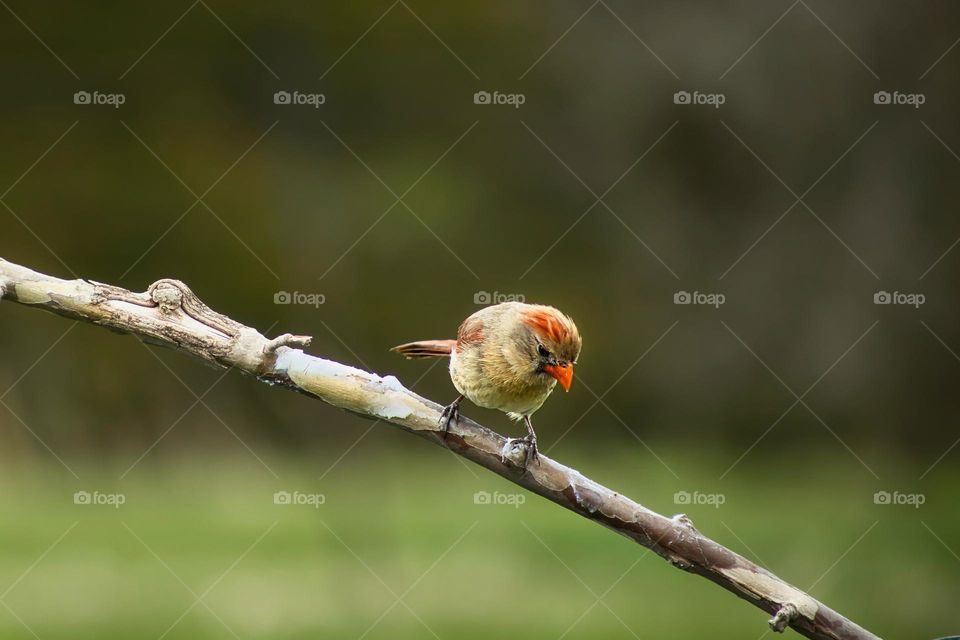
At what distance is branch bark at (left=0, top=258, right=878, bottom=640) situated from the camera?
6.40ft

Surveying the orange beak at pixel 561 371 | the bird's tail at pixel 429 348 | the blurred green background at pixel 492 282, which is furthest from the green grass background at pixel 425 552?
the orange beak at pixel 561 371

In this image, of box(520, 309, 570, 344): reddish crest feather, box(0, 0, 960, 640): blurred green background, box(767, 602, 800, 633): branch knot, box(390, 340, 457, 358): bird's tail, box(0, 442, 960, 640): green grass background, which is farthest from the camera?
box(0, 0, 960, 640): blurred green background

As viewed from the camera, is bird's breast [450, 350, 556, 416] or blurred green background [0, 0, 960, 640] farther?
blurred green background [0, 0, 960, 640]

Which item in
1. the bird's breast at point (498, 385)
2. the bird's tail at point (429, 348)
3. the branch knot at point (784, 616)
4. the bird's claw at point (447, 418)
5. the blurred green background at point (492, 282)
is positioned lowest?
the branch knot at point (784, 616)

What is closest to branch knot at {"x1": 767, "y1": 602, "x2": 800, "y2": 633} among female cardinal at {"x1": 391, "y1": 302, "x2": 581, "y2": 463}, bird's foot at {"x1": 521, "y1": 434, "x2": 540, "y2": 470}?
bird's foot at {"x1": 521, "y1": 434, "x2": 540, "y2": 470}

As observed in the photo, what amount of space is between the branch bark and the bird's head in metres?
0.38

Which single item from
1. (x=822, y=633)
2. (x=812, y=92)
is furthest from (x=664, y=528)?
(x=812, y=92)

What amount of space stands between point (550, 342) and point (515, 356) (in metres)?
Result: 0.11

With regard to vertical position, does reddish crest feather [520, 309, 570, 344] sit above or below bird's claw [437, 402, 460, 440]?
above

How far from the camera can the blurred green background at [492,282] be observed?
15.1ft

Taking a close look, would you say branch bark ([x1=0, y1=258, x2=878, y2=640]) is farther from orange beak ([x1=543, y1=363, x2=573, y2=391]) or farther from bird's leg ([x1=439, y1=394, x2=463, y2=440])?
orange beak ([x1=543, y1=363, x2=573, y2=391])

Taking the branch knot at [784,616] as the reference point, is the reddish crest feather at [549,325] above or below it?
above

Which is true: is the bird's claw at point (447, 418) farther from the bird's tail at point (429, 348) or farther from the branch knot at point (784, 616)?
→ the branch knot at point (784, 616)

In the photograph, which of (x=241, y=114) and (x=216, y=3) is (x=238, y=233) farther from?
(x=216, y=3)
